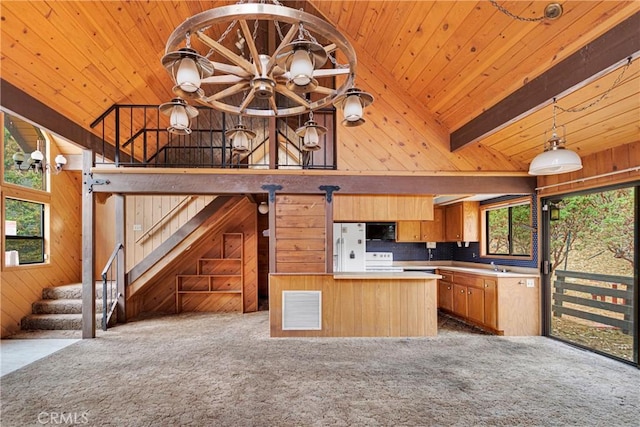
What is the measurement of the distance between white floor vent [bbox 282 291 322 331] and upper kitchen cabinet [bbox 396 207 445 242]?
7.84ft

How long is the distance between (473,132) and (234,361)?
13.3 ft

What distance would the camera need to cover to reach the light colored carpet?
8.46ft

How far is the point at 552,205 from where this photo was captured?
15.6 ft

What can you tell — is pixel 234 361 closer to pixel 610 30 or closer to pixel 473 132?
pixel 473 132

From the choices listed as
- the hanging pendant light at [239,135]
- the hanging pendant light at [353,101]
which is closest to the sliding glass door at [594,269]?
the hanging pendant light at [353,101]

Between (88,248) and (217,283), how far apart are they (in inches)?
96.8

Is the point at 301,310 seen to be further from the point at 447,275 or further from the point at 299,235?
the point at 447,275

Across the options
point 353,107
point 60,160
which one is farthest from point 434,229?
point 60,160

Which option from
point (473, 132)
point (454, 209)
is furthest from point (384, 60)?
point (454, 209)

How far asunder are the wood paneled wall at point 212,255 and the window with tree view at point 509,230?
4.36 metres

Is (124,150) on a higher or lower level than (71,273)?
higher

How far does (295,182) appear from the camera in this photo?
15.6 ft

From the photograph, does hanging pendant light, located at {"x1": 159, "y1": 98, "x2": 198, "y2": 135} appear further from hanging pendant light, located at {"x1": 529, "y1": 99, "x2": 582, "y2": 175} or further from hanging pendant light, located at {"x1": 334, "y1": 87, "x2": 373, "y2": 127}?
hanging pendant light, located at {"x1": 529, "y1": 99, "x2": 582, "y2": 175}

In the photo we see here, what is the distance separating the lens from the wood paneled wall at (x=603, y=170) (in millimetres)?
3584
